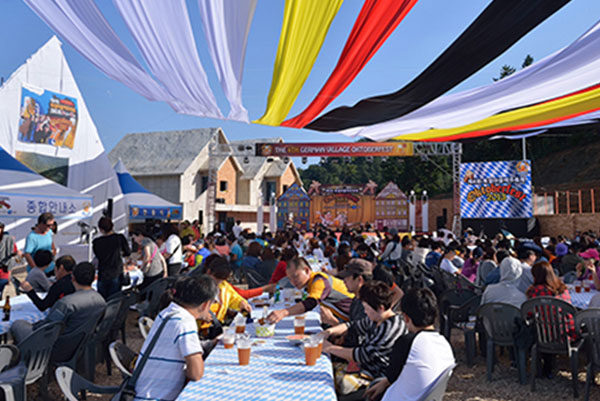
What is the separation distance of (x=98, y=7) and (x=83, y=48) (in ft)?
3.49

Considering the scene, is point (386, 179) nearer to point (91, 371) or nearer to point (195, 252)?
point (195, 252)

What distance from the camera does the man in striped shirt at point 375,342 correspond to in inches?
98.6

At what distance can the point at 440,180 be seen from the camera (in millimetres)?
39438

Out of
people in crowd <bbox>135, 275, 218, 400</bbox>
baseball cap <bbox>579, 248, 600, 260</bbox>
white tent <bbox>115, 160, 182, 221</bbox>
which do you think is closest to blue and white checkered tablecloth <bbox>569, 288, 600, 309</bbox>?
baseball cap <bbox>579, 248, 600, 260</bbox>

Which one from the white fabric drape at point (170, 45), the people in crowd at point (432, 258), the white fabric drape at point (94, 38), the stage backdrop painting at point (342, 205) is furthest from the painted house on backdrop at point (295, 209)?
the white fabric drape at point (94, 38)

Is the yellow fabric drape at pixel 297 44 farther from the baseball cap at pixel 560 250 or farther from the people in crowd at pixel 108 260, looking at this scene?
the baseball cap at pixel 560 250

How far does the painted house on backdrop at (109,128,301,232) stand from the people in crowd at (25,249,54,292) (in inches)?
786

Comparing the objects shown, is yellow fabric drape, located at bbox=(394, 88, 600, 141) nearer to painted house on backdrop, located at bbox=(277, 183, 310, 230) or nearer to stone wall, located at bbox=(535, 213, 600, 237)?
stone wall, located at bbox=(535, 213, 600, 237)

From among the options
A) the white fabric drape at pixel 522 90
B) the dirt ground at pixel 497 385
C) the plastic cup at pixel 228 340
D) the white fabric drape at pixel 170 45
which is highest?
the white fabric drape at pixel 170 45

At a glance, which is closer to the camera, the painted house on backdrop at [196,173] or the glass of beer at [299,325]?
the glass of beer at [299,325]

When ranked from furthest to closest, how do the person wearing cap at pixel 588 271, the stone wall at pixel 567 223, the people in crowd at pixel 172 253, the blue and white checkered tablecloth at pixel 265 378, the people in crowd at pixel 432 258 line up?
the stone wall at pixel 567 223
the people in crowd at pixel 432 258
the people in crowd at pixel 172 253
the person wearing cap at pixel 588 271
the blue and white checkered tablecloth at pixel 265 378

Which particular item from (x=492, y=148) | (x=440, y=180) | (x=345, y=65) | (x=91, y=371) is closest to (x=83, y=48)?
(x=345, y=65)

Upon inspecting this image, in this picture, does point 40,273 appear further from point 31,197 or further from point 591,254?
point 591,254

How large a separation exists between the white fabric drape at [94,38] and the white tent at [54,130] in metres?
8.88
